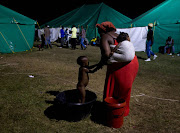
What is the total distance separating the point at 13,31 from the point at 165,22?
12.1m

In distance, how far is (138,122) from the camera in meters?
3.41

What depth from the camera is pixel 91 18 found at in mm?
20984

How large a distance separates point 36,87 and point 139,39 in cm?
1206

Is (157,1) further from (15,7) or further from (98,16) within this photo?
(15,7)

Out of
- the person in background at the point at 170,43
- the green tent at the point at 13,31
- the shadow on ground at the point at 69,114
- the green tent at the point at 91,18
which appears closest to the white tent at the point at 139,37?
the person in background at the point at 170,43

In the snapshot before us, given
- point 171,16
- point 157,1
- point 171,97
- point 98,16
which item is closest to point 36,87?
point 171,97

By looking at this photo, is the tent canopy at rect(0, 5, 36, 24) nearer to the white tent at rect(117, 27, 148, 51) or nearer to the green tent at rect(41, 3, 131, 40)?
the green tent at rect(41, 3, 131, 40)

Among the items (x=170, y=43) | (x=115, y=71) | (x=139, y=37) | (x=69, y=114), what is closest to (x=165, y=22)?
(x=170, y=43)

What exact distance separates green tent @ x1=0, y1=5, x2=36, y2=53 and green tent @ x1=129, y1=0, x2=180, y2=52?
9275 millimetres

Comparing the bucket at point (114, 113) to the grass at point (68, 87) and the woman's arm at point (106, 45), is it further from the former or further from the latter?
the woman's arm at point (106, 45)

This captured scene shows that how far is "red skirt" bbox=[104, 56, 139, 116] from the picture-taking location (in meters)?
3.25

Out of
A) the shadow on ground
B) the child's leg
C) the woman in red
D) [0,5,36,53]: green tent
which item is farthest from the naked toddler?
[0,5,36,53]: green tent

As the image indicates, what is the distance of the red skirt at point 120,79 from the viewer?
3252 millimetres

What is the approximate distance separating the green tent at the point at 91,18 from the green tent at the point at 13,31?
7935 mm
